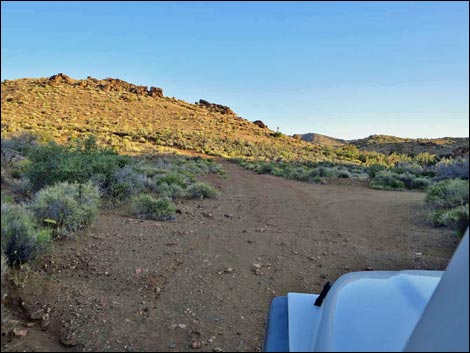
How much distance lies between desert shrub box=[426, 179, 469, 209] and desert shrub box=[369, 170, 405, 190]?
17.7ft

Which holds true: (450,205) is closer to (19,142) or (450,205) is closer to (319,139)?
(19,142)

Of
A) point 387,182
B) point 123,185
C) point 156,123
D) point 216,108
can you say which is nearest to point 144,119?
point 156,123

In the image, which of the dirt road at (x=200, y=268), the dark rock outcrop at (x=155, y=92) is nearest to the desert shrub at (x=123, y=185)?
the dirt road at (x=200, y=268)

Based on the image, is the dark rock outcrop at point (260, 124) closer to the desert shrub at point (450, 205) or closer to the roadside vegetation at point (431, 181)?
the roadside vegetation at point (431, 181)

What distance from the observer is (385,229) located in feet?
27.8

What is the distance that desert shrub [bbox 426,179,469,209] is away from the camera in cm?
922

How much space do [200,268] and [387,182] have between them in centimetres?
1434

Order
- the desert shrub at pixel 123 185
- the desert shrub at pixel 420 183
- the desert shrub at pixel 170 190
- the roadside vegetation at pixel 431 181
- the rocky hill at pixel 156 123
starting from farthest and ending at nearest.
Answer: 1. the rocky hill at pixel 156 123
2. the desert shrub at pixel 420 183
3. the desert shrub at pixel 170 190
4. the desert shrub at pixel 123 185
5. the roadside vegetation at pixel 431 181

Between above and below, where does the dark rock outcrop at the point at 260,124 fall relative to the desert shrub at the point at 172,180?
above

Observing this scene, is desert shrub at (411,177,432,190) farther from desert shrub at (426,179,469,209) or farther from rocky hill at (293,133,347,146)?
rocky hill at (293,133,347,146)

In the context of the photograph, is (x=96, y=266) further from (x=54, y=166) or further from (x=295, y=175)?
(x=295, y=175)

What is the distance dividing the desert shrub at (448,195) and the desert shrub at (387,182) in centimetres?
541

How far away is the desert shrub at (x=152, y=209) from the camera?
840 cm

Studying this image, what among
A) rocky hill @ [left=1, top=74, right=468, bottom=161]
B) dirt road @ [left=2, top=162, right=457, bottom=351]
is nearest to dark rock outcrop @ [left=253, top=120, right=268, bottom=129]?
rocky hill @ [left=1, top=74, right=468, bottom=161]
